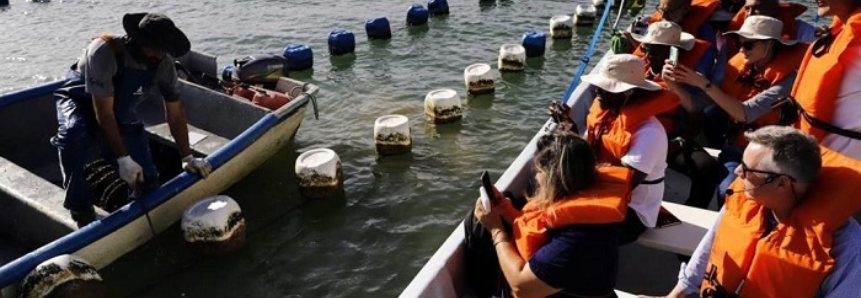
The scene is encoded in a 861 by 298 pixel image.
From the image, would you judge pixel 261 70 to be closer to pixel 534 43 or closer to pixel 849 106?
pixel 534 43

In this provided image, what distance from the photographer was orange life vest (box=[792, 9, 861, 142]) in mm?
4215

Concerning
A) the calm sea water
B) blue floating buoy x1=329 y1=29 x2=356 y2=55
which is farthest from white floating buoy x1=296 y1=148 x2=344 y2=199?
blue floating buoy x1=329 y1=29 x2=356 y2=55

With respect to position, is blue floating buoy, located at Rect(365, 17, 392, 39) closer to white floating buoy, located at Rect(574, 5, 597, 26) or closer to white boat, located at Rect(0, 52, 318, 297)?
white floating buoy, located at Rect(574, 5, 597, 26)

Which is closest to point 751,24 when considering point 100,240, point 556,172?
point 556,172

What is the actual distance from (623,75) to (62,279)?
A: 4.93m

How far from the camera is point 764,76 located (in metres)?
5.45

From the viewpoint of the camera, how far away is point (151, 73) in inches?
246

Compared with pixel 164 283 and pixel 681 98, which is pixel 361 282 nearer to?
pixel 164 283

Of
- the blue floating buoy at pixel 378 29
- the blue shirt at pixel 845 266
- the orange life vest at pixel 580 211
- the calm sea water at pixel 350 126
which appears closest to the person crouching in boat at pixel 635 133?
the orange life vest at pixel 580 211

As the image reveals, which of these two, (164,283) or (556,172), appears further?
(164,283)

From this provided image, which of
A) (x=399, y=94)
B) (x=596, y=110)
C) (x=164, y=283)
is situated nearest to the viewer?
(x=596, y=110)

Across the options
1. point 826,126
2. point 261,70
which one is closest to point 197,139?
point 261,70

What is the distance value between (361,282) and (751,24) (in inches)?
176

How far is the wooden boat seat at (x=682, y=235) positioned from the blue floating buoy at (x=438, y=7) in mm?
11844
